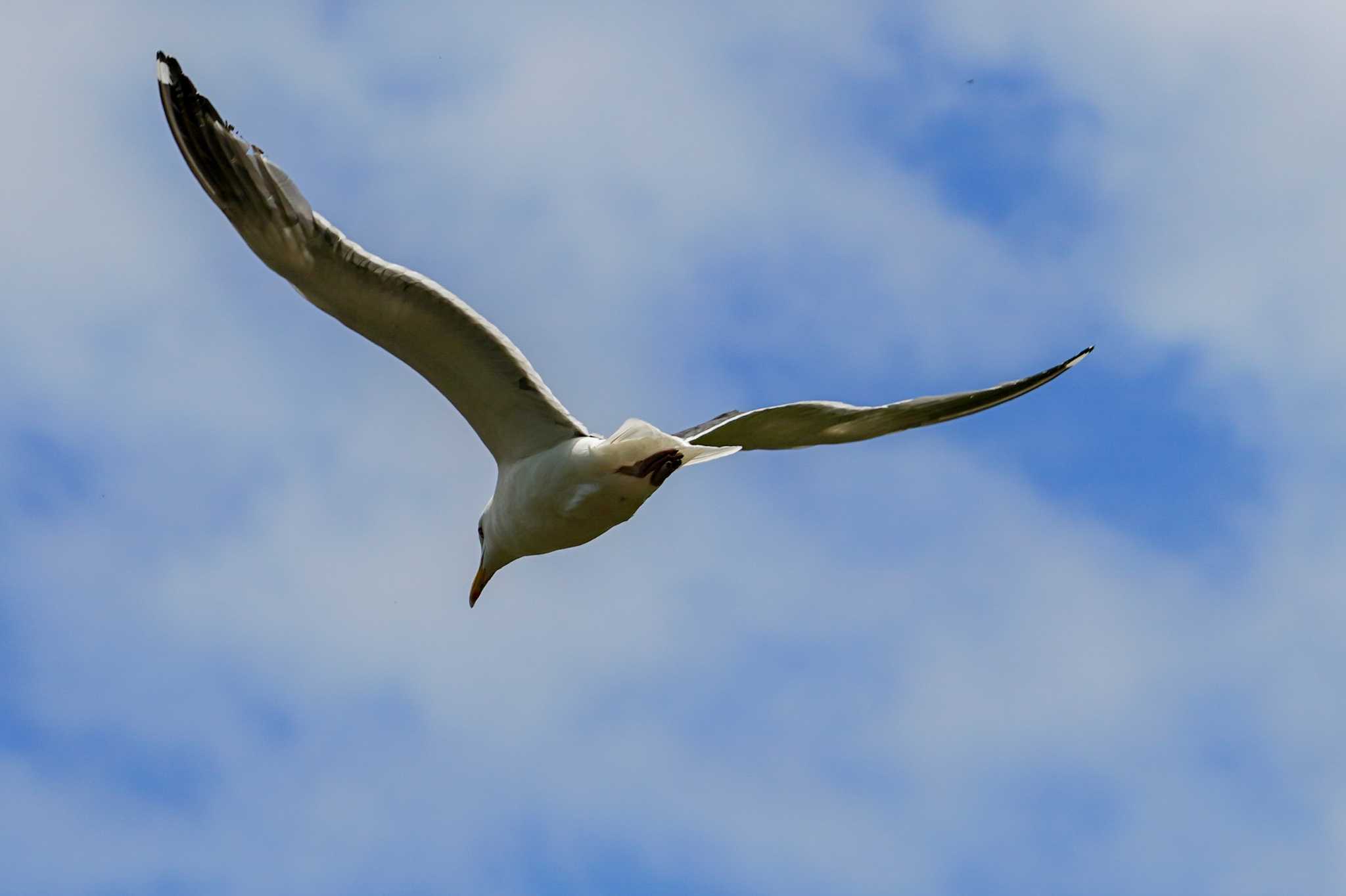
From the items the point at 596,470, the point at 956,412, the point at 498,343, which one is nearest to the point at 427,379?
the point at 498,343

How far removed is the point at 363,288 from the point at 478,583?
279cm

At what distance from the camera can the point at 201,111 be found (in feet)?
29.9

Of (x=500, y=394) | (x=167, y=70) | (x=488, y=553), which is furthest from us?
(x=488, y=553)

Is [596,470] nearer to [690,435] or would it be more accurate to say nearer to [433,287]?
[690,435]

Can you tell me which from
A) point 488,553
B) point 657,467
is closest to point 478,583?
point 488,553

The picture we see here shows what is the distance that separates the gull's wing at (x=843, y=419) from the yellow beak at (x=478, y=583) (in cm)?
190

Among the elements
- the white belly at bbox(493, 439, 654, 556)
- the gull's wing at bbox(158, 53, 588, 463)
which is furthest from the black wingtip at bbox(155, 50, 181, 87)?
the white belly at bbox(493, 439, 654, 556)

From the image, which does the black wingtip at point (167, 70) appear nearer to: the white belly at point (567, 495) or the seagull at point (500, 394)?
the seagull at point (500, 394)

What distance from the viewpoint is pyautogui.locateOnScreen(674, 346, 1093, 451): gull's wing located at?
10062mm

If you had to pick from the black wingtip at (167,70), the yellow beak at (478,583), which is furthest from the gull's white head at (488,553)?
the black wingtip at (167,70)

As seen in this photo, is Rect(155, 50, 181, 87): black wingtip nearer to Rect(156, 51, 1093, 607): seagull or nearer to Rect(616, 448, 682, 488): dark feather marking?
Rect(156, 51, 1093, 607): seagull

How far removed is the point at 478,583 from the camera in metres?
11.6

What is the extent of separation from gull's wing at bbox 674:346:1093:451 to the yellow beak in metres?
1.90

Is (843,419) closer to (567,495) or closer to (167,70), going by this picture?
(567,495)
